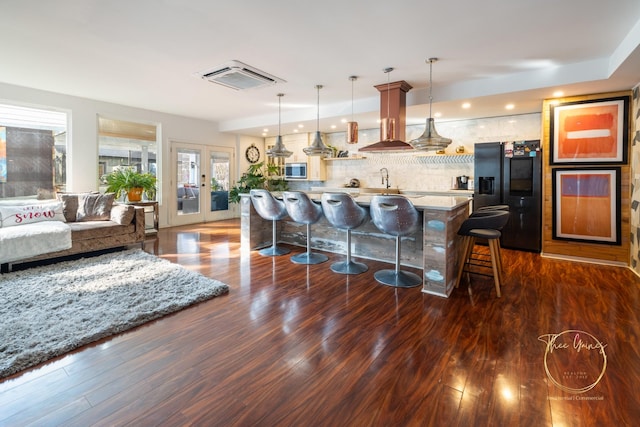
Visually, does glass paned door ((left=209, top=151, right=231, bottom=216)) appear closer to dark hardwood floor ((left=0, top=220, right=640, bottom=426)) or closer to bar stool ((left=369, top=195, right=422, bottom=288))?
dark hardwood floor ((left=0, top=220, right=640, bottom=426))

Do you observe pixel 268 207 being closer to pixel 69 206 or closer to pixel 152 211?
pixel 69 206

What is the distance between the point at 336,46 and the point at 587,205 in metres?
3.84

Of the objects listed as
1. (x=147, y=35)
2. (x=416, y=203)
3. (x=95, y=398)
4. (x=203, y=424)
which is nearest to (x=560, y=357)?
(x=416, y=203)

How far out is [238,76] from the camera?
161 inches

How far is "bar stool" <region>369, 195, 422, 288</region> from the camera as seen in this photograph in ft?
9.62

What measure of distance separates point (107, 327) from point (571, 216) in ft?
17.6

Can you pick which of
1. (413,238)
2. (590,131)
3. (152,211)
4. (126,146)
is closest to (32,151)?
(126,146)

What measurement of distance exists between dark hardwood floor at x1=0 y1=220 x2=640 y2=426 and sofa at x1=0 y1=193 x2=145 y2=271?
238 centimetres

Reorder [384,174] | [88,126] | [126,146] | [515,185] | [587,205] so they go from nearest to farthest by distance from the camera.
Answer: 1. [587,205]
2. [515,185]
3. [88,126]
4. [126,146]
5. [384,174]

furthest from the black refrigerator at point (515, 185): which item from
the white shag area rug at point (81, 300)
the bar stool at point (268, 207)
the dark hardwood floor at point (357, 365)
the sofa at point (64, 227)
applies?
the sofa at point (64, 227)

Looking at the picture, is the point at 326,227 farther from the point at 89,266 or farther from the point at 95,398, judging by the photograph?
the point at 95,398

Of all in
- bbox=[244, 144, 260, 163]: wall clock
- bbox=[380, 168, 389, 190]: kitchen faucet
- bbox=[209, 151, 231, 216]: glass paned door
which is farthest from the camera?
bbox=[244, 144, 260, 163]: wall clock

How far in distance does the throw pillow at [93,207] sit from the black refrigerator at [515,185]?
18.8ft

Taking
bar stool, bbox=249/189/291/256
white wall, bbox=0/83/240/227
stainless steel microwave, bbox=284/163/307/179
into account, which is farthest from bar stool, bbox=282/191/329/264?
white wall, bbox=0/83/240/227
